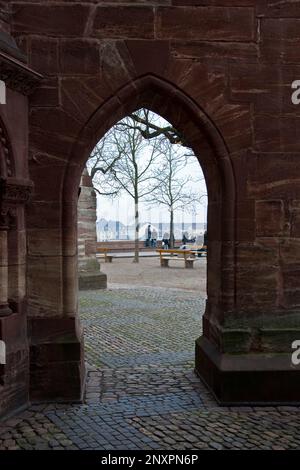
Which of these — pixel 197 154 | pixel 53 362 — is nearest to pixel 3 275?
pixel 53 362

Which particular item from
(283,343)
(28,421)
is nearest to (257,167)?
(283,343)

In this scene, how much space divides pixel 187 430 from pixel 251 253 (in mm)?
1581

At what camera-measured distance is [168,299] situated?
10367mm

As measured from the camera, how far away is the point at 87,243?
12469 mm

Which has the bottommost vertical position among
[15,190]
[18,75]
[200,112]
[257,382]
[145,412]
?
[145,412]

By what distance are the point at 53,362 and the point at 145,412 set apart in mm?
893

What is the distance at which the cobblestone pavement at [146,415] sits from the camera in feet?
11.2

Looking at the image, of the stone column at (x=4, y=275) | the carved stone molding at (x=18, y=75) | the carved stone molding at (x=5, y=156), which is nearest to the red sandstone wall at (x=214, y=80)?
the carved stone molding at (x=18, y=75)

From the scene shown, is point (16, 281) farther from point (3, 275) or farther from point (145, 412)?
point (145, 412)

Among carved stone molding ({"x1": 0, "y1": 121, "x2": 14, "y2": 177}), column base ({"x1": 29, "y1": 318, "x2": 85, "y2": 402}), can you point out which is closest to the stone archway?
column base ({"x1": 29, "y1": 318, "x2": 85, "y2": 402})

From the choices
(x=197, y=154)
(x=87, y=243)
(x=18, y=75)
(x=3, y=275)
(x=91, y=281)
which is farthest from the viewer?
(x=87, y=243)

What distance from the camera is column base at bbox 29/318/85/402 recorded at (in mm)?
4156

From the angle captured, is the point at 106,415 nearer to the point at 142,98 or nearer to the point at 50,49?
the point at 142,98

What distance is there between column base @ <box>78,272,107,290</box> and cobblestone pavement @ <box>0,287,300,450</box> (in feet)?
18.4
